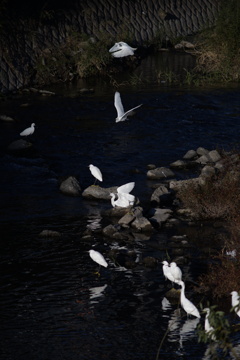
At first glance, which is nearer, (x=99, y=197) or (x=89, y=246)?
(x=89, y=246)

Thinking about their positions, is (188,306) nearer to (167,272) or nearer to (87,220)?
(167,272)

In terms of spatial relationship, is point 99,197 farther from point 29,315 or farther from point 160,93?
point 160,93

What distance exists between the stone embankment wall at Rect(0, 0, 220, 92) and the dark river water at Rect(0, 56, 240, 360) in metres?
1.27

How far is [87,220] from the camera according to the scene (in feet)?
40.2

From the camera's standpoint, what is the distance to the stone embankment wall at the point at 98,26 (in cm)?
2194

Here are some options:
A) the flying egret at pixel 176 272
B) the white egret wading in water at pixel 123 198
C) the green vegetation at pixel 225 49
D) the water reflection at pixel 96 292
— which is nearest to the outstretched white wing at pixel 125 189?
the white egret wading in water at pixel 123 198

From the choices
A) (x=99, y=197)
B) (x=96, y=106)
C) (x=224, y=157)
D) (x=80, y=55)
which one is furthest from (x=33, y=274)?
(x=80, y=55)

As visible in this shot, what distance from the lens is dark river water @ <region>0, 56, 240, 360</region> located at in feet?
27.2

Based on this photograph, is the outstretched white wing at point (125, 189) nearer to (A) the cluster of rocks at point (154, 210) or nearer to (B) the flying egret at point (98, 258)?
(A) the cluster of rocks at point (154, 210)

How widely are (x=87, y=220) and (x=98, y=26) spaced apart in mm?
13951

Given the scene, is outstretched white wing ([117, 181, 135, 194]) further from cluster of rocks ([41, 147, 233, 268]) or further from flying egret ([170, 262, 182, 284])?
flying egret ([170, 262, 182, 284])

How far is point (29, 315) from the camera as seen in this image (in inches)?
349

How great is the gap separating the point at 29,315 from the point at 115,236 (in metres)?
2.77

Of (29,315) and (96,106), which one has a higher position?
(29,315)
